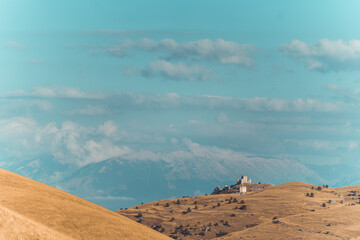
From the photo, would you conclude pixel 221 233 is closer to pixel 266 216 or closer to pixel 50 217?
pixel 266 216

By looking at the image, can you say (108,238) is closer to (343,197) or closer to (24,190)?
(24,190)

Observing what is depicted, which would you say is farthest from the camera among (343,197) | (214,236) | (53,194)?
(343,197)

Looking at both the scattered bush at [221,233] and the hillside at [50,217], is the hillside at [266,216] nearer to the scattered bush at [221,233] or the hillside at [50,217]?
the scattered bush at [221,233]

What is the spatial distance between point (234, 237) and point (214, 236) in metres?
16.8

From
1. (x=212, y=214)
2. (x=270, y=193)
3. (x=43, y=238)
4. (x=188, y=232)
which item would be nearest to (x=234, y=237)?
(x=188, y=232)

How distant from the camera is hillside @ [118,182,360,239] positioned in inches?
3561

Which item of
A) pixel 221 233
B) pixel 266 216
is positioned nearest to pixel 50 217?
pixel 221 233

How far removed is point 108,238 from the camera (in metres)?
29.7

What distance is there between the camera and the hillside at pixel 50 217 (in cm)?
2417

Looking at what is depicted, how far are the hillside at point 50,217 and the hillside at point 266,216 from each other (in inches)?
2382

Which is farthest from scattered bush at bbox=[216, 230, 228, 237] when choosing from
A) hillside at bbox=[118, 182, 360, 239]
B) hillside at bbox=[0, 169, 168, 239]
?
hillside at bbox=[0, 169, 168, 239]

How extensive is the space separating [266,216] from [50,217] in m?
96.0

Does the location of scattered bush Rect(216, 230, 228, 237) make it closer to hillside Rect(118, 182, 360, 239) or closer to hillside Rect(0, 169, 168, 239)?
hillside Rect(118, 182, 360, 239)

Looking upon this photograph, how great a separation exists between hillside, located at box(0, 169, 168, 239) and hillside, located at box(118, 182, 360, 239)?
60.5 metres
